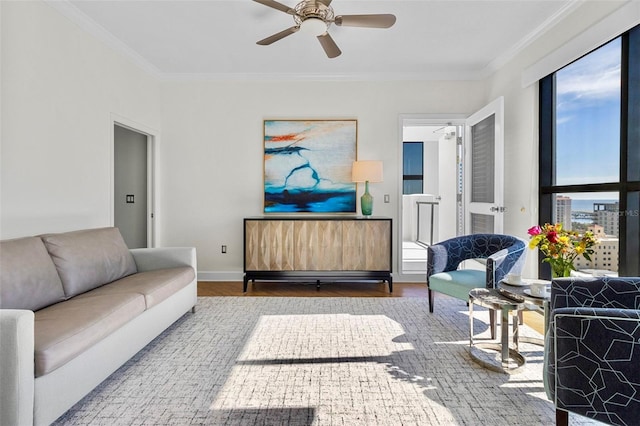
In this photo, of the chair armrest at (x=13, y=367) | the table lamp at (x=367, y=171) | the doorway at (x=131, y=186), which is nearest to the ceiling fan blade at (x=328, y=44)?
the table lamp at (x=367, y=171)

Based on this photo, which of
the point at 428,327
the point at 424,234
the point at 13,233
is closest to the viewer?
the point at 13,233

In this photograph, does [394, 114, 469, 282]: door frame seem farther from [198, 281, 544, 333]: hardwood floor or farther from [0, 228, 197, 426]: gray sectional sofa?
[0, 228, 197, 426]: gray sectional sofa

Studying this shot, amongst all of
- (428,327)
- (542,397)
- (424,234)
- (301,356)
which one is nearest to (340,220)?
(428,327)

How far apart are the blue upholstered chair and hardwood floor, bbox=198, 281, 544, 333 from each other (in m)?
2.48

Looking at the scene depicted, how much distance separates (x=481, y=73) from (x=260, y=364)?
4.26 m

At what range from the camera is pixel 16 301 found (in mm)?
1868

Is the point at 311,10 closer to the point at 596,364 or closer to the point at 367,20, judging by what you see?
the point at 367,20

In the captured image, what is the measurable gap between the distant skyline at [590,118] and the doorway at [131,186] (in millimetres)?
4817

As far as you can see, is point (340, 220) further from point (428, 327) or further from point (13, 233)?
point (13, 233)

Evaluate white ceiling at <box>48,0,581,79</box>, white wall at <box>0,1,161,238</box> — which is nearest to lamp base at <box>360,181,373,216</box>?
white ceiling at <box>48,0,581,79</box>

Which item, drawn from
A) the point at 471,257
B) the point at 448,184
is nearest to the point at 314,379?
the point at 471,257

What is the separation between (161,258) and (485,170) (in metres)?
3.59

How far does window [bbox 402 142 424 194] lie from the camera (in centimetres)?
917

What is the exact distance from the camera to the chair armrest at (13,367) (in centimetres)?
137
